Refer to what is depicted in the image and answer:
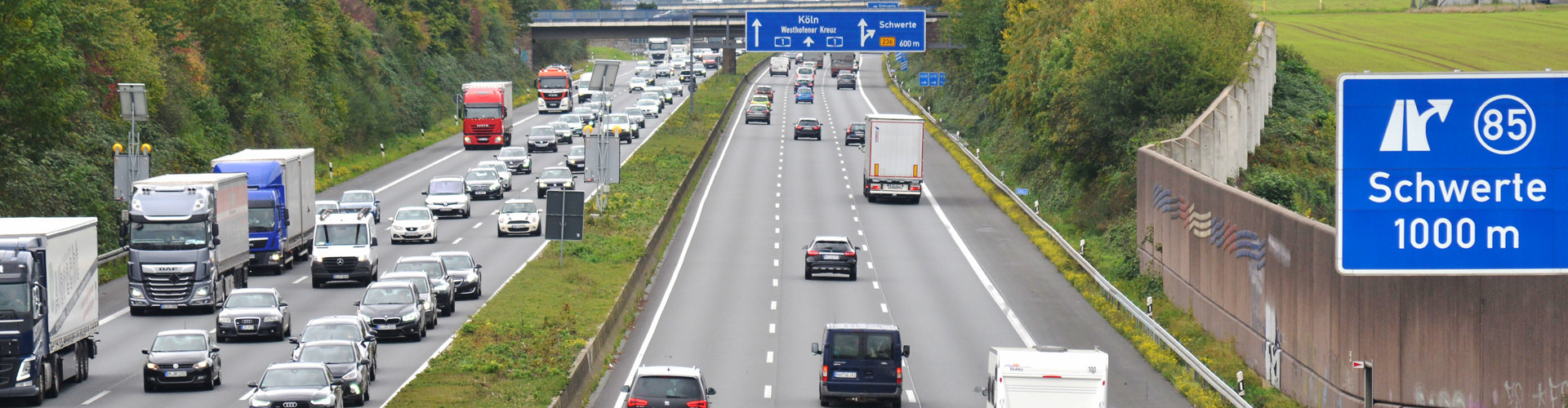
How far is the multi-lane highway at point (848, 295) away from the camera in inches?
1185

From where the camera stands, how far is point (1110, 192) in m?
51.6

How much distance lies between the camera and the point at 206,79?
67312mm

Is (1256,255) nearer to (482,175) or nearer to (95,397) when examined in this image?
(95,397)

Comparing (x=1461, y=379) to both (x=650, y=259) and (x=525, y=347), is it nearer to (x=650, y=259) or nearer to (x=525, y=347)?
(x=525, y=347)

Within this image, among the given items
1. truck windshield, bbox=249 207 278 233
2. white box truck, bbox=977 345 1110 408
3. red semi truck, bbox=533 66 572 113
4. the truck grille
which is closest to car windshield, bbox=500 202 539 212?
truck windshield, bbox=249 207 278 233

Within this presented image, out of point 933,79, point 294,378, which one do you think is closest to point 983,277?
point 294,378

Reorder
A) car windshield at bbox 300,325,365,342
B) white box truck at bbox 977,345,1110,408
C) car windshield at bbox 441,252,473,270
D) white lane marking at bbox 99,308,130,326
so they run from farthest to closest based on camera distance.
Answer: car windshield at bbox 441,252,473,270 → white lane marking at bbox 99,308,130,326 → car windshield at bbox 300,325,365,342 → white box truck at bbox 977,345,1110,408

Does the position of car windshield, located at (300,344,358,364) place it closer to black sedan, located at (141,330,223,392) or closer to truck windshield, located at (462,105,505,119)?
black sedan, located at (141,330,223,392)

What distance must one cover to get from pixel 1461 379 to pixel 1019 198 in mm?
38250

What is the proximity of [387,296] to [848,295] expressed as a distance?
41.6 feet

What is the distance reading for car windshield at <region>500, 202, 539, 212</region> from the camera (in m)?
53.8

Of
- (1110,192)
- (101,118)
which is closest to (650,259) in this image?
(1110,192)

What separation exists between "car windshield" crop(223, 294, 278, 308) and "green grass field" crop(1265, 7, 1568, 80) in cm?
3751

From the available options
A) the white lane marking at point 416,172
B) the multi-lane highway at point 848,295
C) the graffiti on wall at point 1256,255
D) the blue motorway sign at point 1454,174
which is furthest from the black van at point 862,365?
the white lane marking at point 416,172
